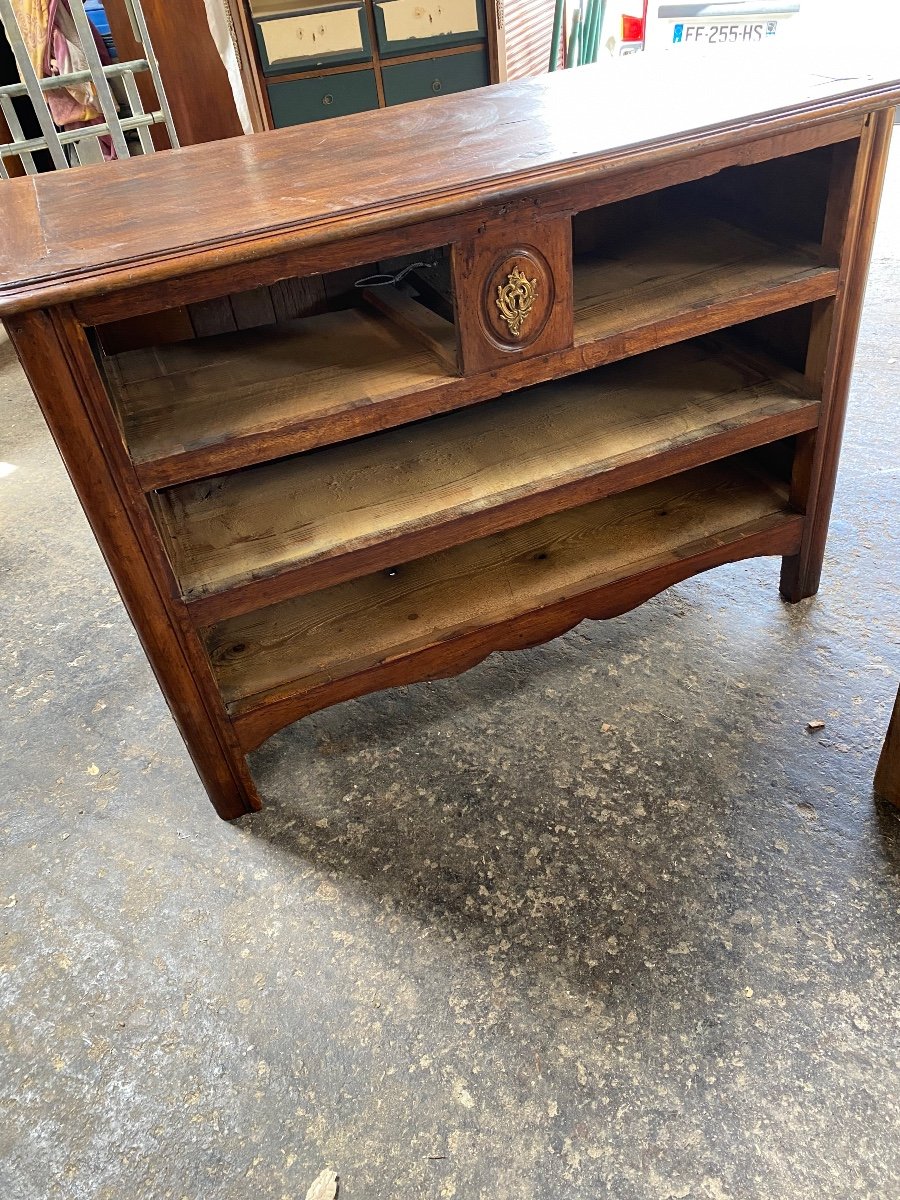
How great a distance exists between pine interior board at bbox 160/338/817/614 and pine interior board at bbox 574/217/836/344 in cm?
22

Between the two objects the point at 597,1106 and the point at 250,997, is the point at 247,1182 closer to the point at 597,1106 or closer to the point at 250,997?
the point at 250,997

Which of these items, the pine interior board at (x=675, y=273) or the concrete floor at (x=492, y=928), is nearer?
the concrete floor at (x=492, y=928)

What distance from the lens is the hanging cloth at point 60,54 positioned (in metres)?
2.87

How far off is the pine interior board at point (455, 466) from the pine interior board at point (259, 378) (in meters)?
0.20

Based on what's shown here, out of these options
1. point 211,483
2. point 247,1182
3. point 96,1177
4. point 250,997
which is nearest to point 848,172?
point 211,483

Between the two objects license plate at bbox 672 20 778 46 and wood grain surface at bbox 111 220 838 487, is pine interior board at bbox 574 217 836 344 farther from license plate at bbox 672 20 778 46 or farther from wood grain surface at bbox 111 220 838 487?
license plate at bbox 672 20 778 46

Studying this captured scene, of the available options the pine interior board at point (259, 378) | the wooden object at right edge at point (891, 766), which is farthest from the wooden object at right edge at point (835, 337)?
the pine interior board at point (259, 378)

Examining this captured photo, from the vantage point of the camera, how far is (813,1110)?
44.3 inches

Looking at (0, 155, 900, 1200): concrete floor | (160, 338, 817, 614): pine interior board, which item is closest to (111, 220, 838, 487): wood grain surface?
(160, 338, 817, 614): pine interior board

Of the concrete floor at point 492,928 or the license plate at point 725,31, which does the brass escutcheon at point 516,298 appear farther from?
the license plate at point 725,31

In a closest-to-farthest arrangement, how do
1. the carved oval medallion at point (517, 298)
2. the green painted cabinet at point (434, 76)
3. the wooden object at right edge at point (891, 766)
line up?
1. the carved oval medallion at point (517, 298)
2. the wooden object at right edge at point (891, 766)
3. the green painted cabinet at point (434, 76)

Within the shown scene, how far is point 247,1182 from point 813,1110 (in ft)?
2.32

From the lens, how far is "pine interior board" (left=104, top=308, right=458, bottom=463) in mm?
1298

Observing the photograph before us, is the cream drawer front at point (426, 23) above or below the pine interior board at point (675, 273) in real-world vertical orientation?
above
